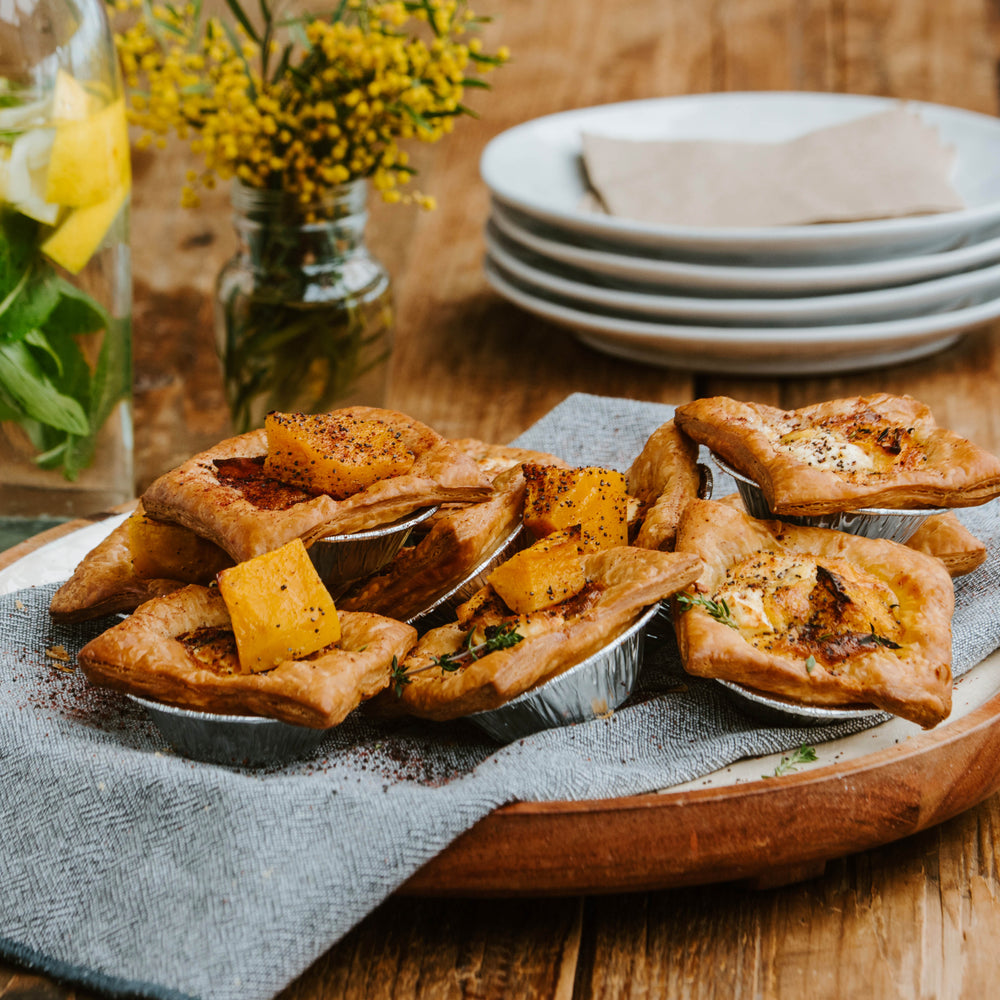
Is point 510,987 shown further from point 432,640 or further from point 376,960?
point 432,640

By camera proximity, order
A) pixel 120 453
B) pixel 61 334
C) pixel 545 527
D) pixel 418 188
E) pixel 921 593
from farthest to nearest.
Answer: pixel 418 188 → pixel 120 453 → pixel 61 334 → pixel 545 527 → pixel 921 593

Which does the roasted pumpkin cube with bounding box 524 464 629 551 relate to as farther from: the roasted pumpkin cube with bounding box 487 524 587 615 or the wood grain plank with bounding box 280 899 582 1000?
the wood grain plank with bounding box 280 899 582 1000

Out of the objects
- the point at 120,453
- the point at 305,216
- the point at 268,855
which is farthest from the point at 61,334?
the point at 268,855

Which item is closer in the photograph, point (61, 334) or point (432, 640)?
point (432, 640)

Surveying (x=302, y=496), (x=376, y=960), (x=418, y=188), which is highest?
(x=302, y=496)

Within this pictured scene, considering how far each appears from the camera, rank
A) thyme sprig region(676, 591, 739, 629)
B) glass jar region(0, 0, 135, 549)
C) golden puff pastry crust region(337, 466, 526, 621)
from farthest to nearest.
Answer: glass jar region(0, 0, 135, 549) < golden puff pastry crust region(337, 466, 526, 621) < thyme sprig region(676, 591, 739, 629)

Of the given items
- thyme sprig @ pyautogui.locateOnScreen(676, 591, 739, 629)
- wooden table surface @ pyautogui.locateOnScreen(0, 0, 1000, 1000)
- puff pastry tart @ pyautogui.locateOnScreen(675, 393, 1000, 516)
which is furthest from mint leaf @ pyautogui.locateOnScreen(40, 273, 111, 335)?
thyme sprig @ pyautogui.locateOnScreen(676, 591, 739, 629)

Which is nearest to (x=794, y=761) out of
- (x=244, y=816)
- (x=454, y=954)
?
(x=454, y=954)
